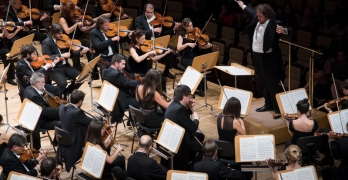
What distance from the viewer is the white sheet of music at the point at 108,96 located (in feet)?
27.7

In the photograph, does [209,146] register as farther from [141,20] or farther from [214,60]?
[141,20]

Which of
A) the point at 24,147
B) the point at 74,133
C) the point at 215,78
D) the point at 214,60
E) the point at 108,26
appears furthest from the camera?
the point at 215,78

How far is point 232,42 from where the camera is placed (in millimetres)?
12406

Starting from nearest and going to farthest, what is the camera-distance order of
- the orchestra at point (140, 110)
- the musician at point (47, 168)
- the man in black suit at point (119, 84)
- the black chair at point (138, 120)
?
1. the musician at point (47, 168)
2. the orchestra at point (140, 110)
3. the black chair at point (138, 120)
4. the man in black suit at point (119, 84)

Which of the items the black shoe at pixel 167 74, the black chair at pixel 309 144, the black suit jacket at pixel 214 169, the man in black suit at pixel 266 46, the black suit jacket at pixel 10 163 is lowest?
the black shoe at pixel 167 74

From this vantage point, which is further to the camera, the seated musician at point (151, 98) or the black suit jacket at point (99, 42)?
the black suit jacket at point (99, 42)

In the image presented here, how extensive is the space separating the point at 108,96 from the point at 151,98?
1.99ft

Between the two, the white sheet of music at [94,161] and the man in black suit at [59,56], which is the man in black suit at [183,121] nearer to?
the white sheet of music at [94,161]

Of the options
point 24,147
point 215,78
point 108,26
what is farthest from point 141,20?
point 24,147

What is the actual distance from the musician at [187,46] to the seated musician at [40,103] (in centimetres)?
296

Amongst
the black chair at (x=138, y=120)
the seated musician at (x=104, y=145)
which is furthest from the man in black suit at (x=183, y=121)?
the seated musician at (x=104, y=145)

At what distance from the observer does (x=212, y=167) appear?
687 cm

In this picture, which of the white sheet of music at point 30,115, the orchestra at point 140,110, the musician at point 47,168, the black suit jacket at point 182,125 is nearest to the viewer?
the musician at point 47,168

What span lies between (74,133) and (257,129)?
8.71 ft
